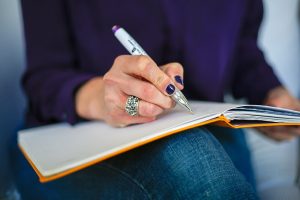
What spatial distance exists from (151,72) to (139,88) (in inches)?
1.1

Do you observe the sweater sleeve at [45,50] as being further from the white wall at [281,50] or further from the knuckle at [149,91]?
the white wall at [281,50]

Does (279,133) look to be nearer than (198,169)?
No

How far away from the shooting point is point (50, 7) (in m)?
0.69

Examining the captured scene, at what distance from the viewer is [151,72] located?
0.44 meters

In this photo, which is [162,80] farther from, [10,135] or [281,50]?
[281,50]

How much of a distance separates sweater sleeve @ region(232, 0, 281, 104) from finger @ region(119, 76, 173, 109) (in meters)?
0.44

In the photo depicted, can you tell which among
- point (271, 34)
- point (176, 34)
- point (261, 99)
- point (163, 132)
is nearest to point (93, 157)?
point (163, 132)

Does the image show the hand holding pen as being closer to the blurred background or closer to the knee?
the knee

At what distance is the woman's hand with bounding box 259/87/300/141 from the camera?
2.30 ft

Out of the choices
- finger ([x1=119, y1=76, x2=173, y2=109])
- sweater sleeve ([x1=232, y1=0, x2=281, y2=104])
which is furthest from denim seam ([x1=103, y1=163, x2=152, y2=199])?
sweater sleeve ([x1=232, y1=0, x2=281, y2=104])

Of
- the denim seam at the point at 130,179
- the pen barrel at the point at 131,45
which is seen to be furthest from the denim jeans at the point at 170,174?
the pen barrel at the point at 131,45

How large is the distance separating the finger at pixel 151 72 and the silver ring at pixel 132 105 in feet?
0.11

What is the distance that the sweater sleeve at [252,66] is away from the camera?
0.84 metres

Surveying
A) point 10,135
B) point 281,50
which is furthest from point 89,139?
point 281,50
